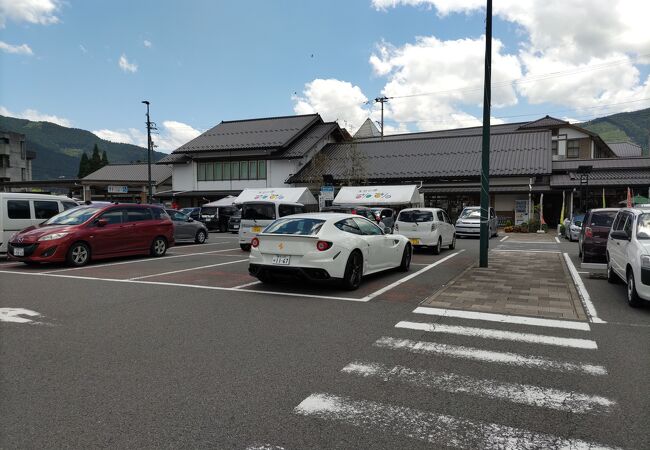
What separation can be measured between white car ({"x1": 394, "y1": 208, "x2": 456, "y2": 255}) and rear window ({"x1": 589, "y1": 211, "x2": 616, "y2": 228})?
15.5 feet

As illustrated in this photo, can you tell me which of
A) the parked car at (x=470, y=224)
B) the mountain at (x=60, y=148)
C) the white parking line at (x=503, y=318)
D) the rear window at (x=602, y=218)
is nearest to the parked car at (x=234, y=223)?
the parked car at (x=470, y=224)

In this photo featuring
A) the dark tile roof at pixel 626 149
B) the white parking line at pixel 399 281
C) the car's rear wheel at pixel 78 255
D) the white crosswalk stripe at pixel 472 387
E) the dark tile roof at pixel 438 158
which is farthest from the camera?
the dark tile roof at pixel 626 149

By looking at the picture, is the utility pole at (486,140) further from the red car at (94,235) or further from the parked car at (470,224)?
the parked car at (470,224)

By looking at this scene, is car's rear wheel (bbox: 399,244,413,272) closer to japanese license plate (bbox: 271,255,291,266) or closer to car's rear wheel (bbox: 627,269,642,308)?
japanese license plate (bbox: 271,255,291,266)

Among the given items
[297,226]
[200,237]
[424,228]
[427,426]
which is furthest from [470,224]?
[427,426]

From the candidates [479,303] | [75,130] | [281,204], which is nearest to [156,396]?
[479,303]

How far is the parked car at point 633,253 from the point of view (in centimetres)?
688

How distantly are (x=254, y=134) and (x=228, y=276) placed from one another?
37594 millimetres

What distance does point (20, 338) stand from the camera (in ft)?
17.6

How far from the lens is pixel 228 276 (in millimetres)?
10367

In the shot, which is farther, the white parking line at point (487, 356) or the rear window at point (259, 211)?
the rear window at point (259, 211)

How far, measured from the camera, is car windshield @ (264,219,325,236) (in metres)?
8.60

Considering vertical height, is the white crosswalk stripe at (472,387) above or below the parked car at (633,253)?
below

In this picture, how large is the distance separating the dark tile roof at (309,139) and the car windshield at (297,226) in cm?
3344
